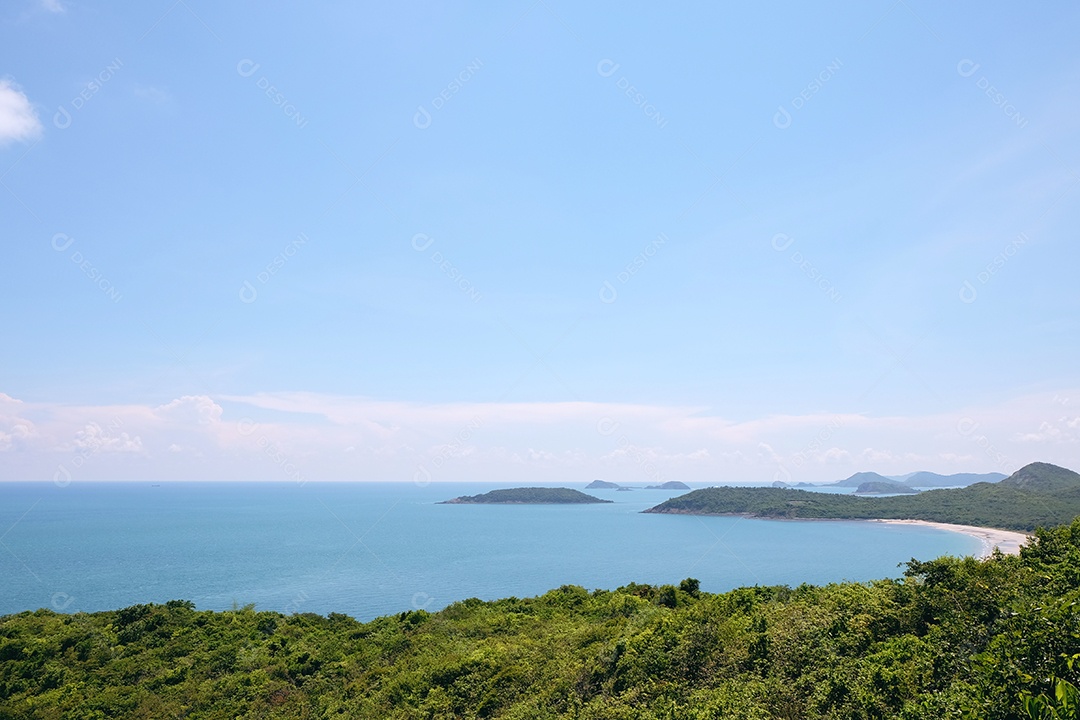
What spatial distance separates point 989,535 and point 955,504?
47015 mm

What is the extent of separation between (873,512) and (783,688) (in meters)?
186

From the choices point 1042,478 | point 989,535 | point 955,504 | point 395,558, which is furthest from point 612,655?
point 1042,478

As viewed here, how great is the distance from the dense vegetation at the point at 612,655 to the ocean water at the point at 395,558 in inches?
1327

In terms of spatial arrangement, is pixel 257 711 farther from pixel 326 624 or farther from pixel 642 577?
pixel 642 577

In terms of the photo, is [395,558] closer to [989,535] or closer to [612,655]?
[612,655]

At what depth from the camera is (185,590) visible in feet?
243

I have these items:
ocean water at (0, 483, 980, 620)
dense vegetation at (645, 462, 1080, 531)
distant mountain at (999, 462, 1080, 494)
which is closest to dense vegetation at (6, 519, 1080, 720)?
ocean water at (0, 483, 980, 620)

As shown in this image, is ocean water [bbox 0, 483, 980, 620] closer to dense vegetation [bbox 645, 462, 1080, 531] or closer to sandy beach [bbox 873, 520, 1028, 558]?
sandy beach [bbox 873, 520, 1028, 558]

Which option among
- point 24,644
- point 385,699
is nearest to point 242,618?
point 24,644

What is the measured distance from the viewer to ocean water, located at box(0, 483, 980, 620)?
237ft

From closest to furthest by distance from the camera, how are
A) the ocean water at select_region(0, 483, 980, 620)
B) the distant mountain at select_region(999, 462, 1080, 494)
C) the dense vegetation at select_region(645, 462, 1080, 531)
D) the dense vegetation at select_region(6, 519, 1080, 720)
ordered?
the dense vegetation at select_region(6, 519, 1080, 720)
the ocean water at select_region(0, 483, 980, 620)
the dense vegetation at select_region(645, 462, 1080, 531)
the distant mountain at select_region(999, 462, 1080, 494)

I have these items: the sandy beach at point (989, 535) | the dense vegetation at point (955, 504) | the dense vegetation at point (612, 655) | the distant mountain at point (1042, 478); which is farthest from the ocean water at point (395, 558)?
the distant mountain at point (1042, 478)

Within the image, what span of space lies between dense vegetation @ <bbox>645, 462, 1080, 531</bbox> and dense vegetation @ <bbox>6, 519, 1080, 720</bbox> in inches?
5130

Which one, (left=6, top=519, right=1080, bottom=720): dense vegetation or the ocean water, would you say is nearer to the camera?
(left=6, top=519, right=1080, bottom=720): dense vegetation
